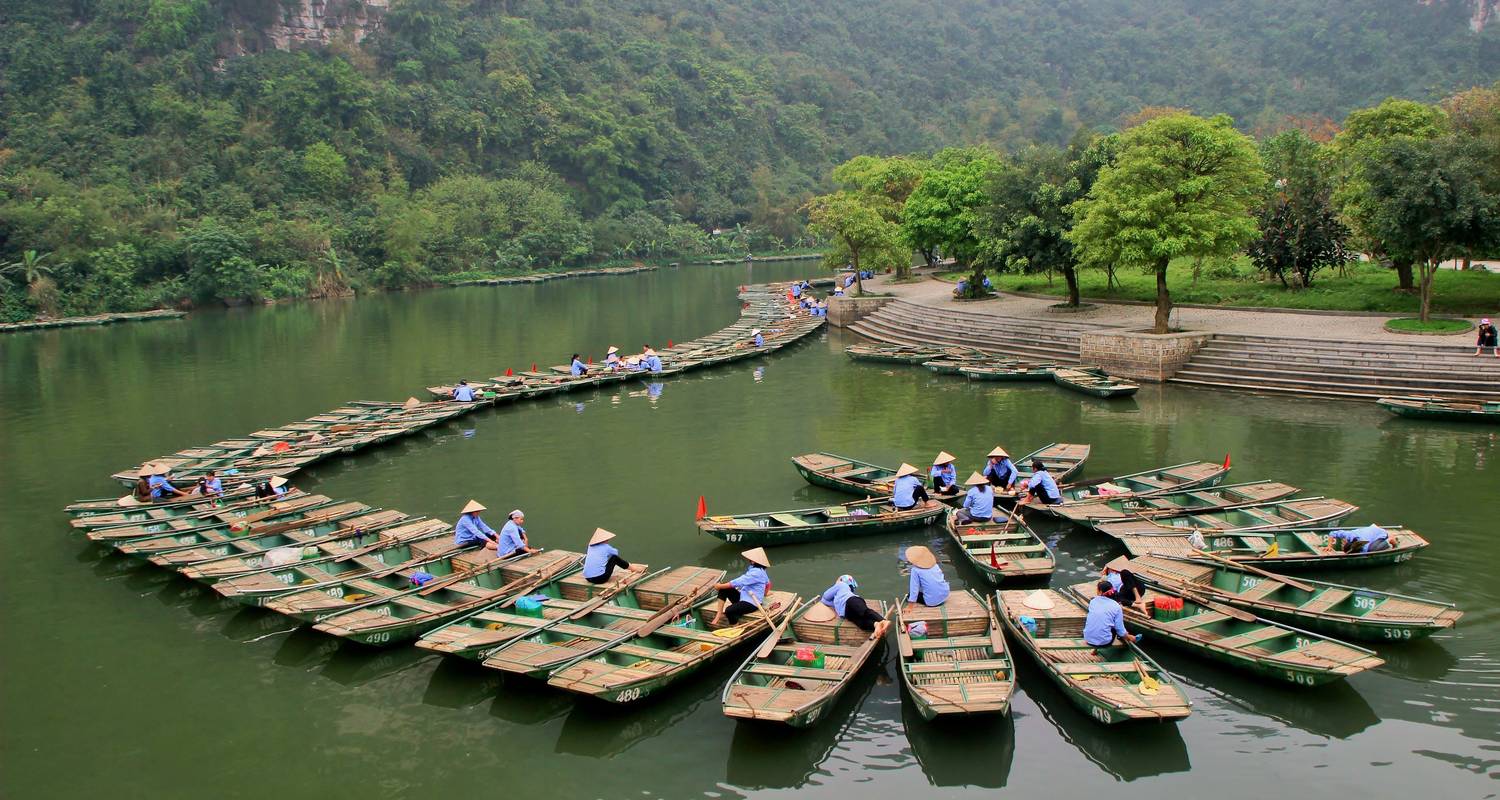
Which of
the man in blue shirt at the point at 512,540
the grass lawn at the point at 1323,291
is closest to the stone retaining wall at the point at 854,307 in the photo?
the grass lawn at the point at 1323,291

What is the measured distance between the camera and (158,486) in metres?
19.5

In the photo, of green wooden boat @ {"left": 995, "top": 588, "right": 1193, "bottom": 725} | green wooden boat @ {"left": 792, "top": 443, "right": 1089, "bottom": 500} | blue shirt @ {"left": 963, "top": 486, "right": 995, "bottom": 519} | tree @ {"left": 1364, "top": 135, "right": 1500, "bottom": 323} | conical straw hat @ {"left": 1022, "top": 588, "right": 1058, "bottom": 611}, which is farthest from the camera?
tree @ {"left": 1364, "top": 135, "right": 1500, "bottom": 323}

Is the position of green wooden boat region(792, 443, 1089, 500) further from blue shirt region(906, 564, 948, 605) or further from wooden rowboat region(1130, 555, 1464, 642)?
blue shirt region(906, 564, 948, 605)

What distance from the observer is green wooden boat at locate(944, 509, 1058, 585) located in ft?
45.2

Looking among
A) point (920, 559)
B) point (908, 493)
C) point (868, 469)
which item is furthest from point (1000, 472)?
point (920, 559)

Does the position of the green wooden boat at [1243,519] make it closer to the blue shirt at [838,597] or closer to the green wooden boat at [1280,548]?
the green wooden boat at [1280,548]

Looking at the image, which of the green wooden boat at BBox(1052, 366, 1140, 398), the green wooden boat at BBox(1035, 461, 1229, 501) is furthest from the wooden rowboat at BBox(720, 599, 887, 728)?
the green wooden boat at BBox(1052, 366, 1140, 398)

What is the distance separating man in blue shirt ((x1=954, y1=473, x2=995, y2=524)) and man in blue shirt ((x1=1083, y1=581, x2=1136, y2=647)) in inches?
171

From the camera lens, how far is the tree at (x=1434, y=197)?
24500 mm

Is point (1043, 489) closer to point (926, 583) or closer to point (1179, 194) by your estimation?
point (926, 583)


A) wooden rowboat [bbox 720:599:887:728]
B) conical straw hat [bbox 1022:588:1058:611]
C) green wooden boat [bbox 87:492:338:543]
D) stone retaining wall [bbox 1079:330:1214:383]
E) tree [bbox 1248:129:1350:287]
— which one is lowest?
wooden rowboat [bbox 720:599:887:728]

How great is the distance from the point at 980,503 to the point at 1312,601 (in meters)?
4.94

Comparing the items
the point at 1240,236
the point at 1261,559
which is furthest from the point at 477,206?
the point at 1261,559

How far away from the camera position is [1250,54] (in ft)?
438
